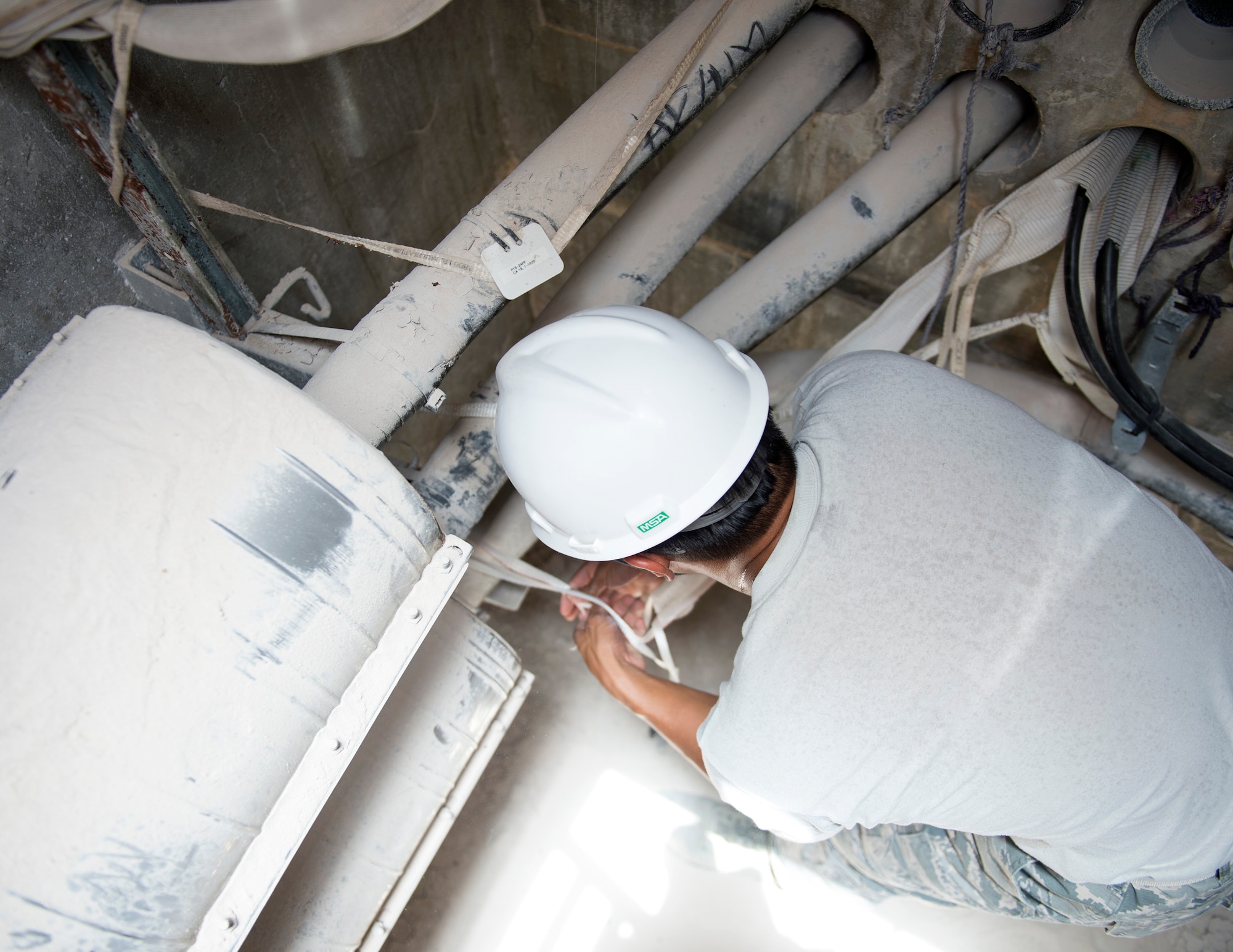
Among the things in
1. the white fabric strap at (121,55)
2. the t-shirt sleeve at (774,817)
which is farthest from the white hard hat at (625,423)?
the white fabric strap at (121,55)

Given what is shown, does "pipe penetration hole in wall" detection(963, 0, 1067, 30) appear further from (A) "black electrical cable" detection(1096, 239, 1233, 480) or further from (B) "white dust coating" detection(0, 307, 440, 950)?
(B) "white dust coating" detection(0, 307, 440, 950)

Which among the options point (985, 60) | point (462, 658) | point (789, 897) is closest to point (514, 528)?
point (462, 658)

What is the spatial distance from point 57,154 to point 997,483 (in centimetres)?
154

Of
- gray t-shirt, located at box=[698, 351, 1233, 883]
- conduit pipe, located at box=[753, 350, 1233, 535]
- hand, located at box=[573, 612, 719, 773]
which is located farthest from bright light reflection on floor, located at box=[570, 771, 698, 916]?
conduit pipe, located at box=[753, 350, 1233, 535]

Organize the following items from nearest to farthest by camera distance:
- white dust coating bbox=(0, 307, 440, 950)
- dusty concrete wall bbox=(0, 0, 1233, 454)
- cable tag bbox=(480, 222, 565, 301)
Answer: white dust coating bbox=(0, 307, 440, 950), cable tag bbox=(480, 222, 565, 301), dusty concrete wall bbox=(0, 0, 1233, 454)

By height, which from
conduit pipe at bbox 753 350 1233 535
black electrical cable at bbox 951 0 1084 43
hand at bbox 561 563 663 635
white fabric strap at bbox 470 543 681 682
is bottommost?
hand at bbox 561 563 663 635

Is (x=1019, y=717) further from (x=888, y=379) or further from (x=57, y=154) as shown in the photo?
(x=57, y=154)

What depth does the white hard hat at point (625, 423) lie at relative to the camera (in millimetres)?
1038

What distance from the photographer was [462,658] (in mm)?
1353

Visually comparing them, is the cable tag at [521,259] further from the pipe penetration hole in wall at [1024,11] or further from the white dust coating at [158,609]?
the pipe penetration hole in wall at [1024,11]

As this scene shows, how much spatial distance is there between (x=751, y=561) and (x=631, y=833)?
1.20 metres

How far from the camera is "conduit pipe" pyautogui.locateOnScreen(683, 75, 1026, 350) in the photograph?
1544mm

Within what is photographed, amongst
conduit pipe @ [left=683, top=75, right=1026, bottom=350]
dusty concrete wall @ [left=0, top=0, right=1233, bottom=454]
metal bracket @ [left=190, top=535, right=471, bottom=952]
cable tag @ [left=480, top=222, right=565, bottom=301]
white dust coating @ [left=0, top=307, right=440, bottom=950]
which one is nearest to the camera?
white dust coating @ [left=0, top=307, right=440, bottom=950]

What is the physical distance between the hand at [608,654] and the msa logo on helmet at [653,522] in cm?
61
